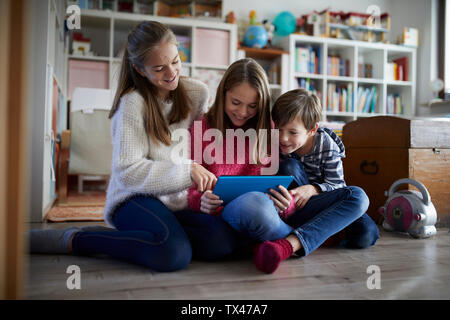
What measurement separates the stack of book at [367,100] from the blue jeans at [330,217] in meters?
2.55

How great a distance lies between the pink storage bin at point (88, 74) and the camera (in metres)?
2.94

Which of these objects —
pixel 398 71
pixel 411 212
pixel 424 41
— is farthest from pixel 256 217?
pixel 424 41

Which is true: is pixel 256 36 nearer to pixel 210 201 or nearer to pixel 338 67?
pixel 338 67

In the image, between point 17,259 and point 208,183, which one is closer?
point 17,259

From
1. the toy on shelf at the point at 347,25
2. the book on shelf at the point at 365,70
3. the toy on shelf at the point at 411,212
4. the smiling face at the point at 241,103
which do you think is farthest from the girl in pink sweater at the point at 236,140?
the book on shelf at the point at 365,70

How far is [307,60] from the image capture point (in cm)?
336

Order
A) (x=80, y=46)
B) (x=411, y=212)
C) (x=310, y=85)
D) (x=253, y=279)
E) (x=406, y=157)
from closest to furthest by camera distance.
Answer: (x=253, y=279) < (x=411, y=212) < (x=406, y=157) < (x=80, y=46) < (x=310, y=85)

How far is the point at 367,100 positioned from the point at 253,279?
10.2 feet

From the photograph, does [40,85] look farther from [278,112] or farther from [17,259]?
[17,259]

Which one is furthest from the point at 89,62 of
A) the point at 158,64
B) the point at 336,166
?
the point at 336,166

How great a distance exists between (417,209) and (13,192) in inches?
52.5

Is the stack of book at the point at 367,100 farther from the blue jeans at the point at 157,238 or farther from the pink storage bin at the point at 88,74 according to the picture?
the blue jeans at the point at 157,238

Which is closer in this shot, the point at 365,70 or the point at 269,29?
the point at 269,29

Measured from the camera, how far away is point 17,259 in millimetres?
578
